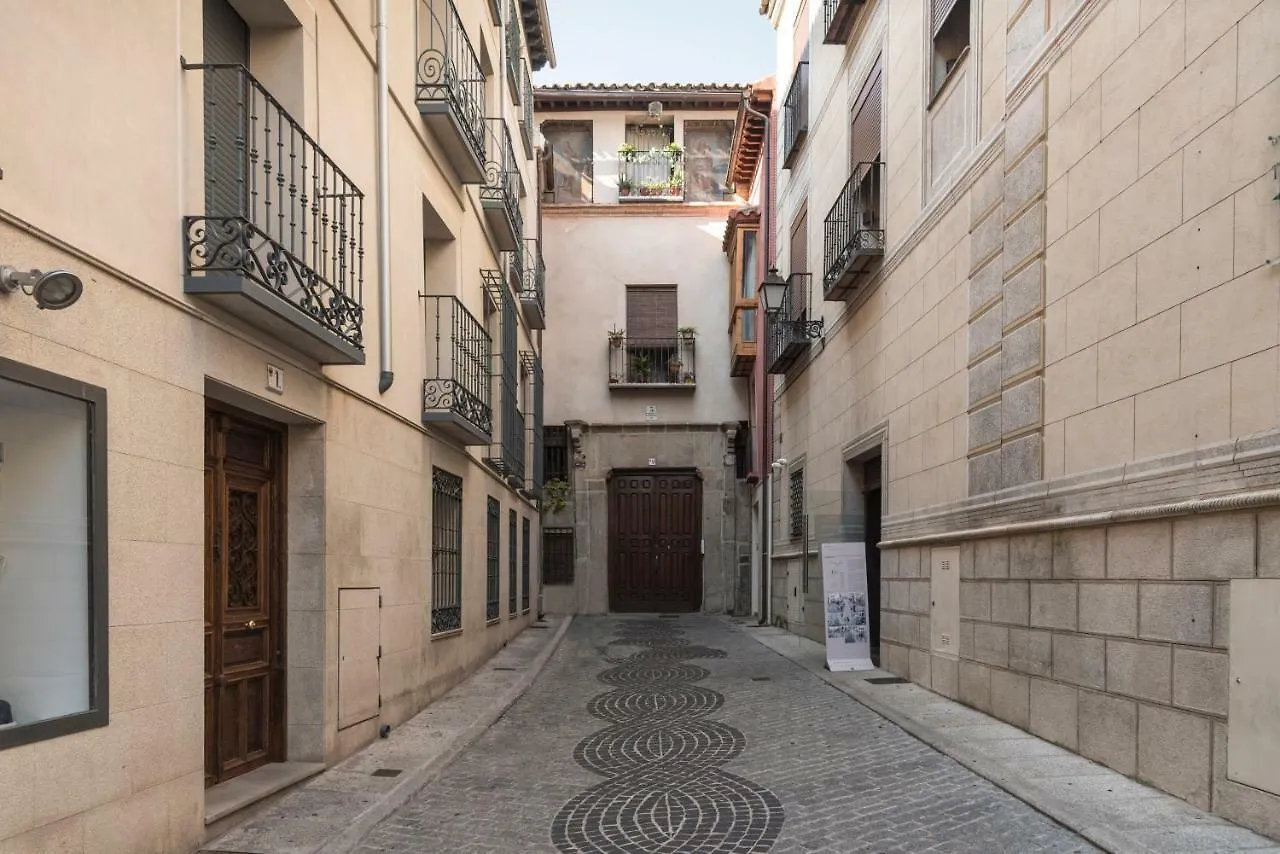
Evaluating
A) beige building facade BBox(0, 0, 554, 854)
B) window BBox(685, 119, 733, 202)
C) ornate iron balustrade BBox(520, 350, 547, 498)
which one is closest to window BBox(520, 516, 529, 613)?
ornate iron balustrade BBox(520, 350, 547, 498)

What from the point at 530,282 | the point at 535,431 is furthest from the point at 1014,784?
the point at 535,431

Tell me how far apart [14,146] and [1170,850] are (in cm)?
576

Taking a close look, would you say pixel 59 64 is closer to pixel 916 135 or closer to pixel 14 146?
pixel 14 146

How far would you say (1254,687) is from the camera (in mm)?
4742

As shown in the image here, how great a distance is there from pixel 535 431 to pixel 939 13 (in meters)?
11.3

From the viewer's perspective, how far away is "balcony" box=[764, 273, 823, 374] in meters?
15.3

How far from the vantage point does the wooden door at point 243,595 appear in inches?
224

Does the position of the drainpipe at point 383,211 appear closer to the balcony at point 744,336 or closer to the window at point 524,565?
the window at point 524,565

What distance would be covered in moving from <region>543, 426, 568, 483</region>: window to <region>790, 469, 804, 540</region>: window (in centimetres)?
699

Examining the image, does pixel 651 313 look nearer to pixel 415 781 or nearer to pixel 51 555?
pixel 415 781

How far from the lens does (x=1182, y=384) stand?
543 centimetres

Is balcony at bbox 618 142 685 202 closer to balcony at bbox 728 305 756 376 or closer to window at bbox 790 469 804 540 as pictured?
balcony at bbox 728 305 756 376

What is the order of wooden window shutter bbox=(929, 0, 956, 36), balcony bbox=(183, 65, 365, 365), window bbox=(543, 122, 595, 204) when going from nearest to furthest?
balcony bbox=(183, 65, 365, 365) < wooden window shutter bbox=(929, 0, 956, 36) < window bbox=(543, 122, 595, 204)

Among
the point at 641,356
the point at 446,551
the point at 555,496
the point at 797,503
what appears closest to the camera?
the point at 446,551
